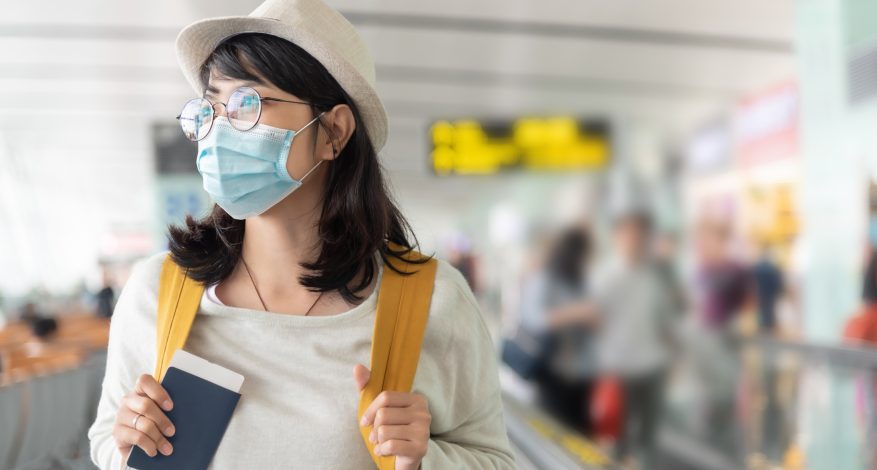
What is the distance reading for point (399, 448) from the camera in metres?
1.27

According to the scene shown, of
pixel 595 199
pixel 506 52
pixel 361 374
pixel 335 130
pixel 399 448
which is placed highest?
pixel 506 52

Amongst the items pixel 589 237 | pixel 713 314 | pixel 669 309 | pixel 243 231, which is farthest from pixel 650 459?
pixel 243 231

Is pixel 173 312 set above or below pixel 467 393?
above

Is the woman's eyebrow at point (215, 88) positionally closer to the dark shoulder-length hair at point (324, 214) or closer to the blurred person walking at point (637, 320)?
the dark shoulder-length hair at point (324, 214)

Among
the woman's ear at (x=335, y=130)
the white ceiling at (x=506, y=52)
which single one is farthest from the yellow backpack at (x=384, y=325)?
the white ceiling at (x=506, y=52)

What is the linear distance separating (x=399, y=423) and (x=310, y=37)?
2.21 ft

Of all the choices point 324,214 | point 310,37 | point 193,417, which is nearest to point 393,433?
point 193,417

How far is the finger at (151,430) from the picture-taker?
1.30m

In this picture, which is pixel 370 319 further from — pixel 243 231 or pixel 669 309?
pixel 669 309

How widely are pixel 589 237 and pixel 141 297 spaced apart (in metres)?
6.24

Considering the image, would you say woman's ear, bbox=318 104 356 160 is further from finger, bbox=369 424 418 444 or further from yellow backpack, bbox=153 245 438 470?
finger, bbox=369 424 418 444

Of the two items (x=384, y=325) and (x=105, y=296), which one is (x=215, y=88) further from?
(x=105, y=296)

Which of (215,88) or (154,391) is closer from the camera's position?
(154,391)

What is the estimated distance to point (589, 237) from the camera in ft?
24.2
